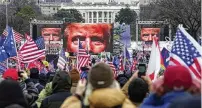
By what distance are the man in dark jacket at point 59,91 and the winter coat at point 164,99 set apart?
2.07 meters

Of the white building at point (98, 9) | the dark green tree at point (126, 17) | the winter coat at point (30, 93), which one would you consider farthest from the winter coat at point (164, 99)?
the white building at point (98, 9)

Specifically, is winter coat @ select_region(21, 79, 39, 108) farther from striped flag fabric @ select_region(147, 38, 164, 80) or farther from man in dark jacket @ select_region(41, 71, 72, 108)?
striped flag fabric @ select_region(147, 38, 164, 80)

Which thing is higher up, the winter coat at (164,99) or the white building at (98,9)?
the winter coat at (164,99)

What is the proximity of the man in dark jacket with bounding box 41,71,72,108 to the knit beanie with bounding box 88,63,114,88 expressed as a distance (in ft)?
4.91

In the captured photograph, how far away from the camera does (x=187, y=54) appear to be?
8484mm

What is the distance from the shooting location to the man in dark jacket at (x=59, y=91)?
22.1 feet

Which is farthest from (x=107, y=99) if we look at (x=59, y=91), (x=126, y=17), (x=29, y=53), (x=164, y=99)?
(x=126, y=17)

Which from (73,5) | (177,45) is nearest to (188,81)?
(177,45)

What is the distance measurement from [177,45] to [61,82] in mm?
2542

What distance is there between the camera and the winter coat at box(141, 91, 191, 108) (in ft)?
14.6

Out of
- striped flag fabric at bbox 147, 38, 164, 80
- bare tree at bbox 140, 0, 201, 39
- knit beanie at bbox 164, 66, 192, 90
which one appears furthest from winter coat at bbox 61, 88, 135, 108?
bare tree at bbox 140, 0, 201, 39

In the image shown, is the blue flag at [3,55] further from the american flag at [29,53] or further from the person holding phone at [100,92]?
the person holding phone at [100,92]

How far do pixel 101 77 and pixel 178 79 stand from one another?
2.93 feet

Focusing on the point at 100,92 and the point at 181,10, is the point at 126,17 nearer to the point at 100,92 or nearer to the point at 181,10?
the point at 181,10
